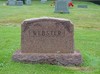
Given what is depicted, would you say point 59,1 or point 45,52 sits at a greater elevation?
point 45,52

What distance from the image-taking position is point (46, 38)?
314 inches

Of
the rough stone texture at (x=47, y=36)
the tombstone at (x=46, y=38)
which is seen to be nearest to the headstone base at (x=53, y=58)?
the tombstone at (x=46, y=38)

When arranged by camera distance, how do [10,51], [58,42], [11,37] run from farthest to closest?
[11,37] → [10,51] → [58,42]

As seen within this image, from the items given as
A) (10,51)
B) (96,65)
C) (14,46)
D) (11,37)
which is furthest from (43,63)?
(11,37)

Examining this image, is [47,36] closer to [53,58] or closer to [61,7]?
[53,58]

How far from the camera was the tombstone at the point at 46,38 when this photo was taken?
26.0ft

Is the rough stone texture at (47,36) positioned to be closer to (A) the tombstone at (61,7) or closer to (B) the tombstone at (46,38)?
(B) the tombstone at (46,38)

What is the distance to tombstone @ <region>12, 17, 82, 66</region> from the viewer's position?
7.91 meters

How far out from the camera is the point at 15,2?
106ft

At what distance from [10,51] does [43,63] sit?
185 centimetres

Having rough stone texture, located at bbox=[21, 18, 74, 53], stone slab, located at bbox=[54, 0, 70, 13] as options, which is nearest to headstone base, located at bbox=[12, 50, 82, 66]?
rough stone texture, located at bbox=[21, 18, 74, 53]

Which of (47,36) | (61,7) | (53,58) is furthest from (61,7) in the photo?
(53,58)

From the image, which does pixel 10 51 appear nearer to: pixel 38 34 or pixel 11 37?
pixel 38 34

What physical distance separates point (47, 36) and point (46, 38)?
52mm
